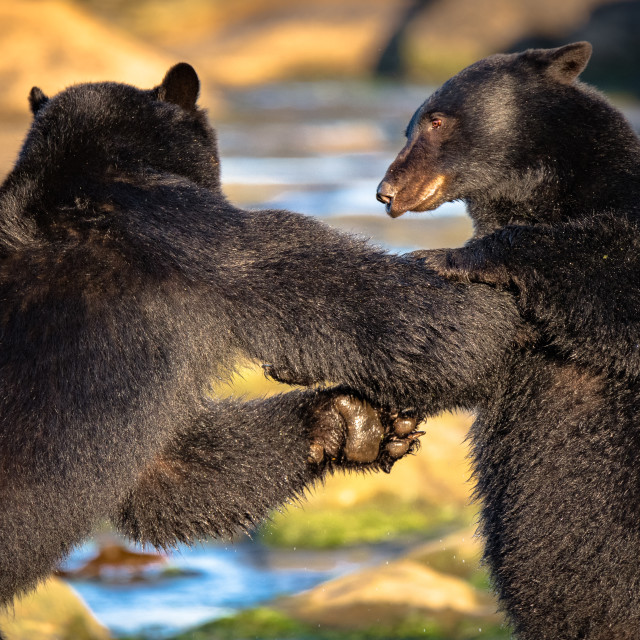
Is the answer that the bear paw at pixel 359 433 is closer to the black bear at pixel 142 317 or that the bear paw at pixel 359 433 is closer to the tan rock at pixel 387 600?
the black bear at pixel 142 317

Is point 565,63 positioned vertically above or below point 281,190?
below

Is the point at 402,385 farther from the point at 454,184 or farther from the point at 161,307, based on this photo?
the point at 454,184

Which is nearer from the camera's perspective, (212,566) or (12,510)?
(12,510)

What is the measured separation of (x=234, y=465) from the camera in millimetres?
4066

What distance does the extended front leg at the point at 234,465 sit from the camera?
4043mm

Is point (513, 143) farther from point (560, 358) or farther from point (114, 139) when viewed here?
point (114, 139)

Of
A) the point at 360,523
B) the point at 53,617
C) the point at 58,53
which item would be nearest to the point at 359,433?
the point at 53,617

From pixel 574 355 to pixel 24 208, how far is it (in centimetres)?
184

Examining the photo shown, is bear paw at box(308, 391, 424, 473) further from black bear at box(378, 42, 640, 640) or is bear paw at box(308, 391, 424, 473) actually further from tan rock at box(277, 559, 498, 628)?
tan rock at box(277, 559, 498, 628)

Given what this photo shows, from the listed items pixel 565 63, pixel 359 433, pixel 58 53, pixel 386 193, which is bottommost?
pixel 359 433

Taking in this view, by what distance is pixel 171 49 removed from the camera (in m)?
29.4

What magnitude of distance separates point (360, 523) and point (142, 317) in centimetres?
397

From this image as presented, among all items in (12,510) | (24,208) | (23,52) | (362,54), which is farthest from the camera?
(362,54)

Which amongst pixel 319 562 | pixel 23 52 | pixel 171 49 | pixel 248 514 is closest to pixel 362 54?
pixel 171 49
